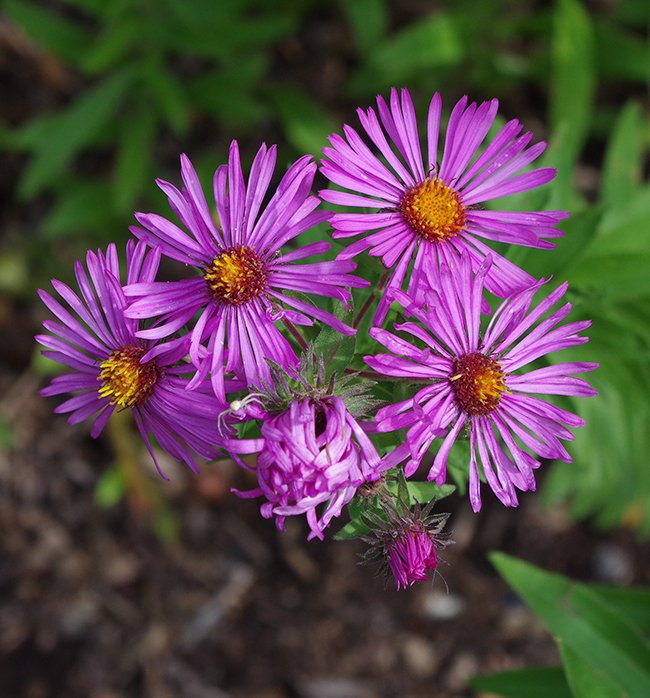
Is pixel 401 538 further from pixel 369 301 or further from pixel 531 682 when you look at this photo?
pixel 531 682

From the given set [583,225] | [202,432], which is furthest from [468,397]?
[583,225]

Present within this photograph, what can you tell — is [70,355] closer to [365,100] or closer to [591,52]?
[365,100]

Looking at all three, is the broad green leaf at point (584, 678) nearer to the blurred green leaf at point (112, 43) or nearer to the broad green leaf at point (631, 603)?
the broad green leaf at point (631, 603)

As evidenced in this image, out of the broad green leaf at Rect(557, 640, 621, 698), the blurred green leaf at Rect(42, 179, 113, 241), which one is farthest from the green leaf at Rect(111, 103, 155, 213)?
the broad green leaf at Rect(557, 640, 621, 698)

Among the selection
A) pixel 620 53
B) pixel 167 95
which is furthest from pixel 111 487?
pixel 620 53

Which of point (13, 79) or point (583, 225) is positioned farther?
point (13, 79)

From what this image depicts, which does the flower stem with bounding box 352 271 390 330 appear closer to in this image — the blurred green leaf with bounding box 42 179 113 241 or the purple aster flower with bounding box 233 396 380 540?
the purple aster flower with bounding box 233 396 380 540
